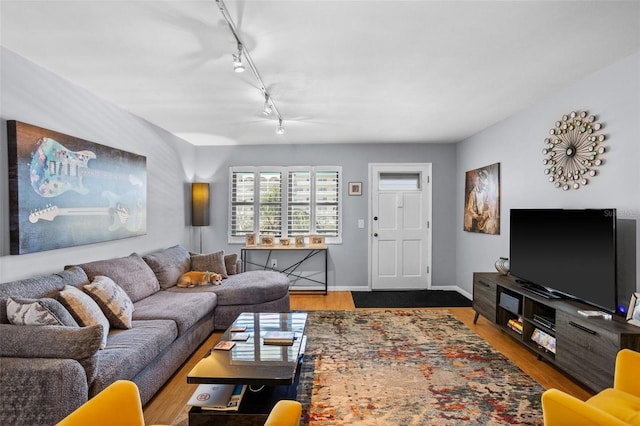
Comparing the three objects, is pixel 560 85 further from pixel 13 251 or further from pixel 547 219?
Result: pixel 13 251

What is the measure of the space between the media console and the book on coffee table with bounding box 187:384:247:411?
7.41 ft

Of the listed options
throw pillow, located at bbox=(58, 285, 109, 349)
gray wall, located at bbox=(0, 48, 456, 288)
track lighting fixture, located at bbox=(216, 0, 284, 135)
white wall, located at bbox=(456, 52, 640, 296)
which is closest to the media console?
white wall, located at bbox=(456, 52, 640, 296)

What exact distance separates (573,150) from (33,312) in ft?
13.4

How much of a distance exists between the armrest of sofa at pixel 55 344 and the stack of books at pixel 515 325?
11.0 ft

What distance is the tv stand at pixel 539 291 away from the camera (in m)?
2.77

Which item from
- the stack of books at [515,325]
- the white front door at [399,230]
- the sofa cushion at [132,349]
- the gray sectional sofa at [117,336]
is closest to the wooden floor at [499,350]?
the gray sectional sofa at [117,336]

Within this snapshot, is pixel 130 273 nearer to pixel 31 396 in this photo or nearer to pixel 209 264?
pixel 209 264

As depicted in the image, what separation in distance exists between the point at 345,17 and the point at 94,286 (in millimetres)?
2559

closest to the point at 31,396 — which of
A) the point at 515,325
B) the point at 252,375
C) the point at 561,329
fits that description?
the point at 252,375

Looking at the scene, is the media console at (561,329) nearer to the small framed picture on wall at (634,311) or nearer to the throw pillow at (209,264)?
the small framed picture on wall at (634,311)

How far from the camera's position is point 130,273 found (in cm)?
314

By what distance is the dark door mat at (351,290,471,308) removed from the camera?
456 centimetres

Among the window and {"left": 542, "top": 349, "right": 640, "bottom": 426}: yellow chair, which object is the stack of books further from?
the window

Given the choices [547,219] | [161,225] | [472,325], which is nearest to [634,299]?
[547,219]
